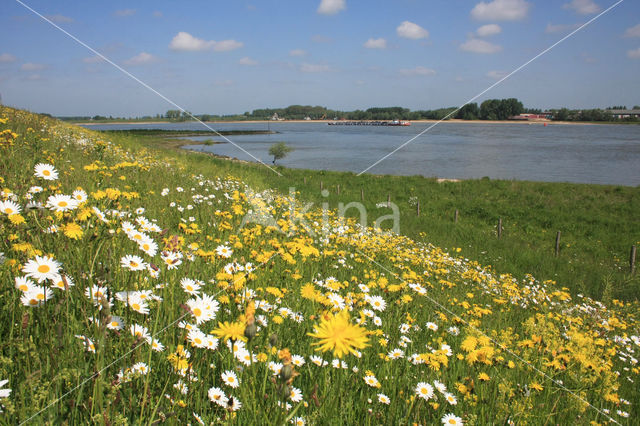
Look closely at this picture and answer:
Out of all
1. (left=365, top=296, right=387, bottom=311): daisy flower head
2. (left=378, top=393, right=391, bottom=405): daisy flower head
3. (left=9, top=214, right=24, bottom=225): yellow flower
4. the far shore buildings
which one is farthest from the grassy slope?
the far shore buildings

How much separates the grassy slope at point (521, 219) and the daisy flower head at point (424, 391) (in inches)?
197

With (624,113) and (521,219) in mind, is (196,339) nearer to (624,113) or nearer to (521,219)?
(521,219)

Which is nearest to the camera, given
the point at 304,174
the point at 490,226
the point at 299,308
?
the point at 299,308

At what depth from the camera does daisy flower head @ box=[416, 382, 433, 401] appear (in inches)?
77.1

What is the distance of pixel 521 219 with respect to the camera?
20812mm

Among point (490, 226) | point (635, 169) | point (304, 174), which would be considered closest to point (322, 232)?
point (490, 226)

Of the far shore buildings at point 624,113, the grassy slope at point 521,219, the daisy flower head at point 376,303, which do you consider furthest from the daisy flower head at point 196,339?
the far shore buildings at point 624,113

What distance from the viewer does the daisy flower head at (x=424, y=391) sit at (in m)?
1.96

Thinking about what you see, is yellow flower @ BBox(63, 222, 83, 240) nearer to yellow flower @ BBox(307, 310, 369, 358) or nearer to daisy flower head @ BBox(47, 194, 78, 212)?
daisy flower head @ BBox(47, 194, 78, 212)

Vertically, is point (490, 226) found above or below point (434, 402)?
below

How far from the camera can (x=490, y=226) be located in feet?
63.7

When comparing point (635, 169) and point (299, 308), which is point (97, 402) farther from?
point (635, 169)

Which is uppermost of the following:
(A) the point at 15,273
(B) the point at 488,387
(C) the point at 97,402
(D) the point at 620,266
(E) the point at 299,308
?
(A) the point at 15,273

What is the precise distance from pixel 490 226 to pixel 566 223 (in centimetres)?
418
